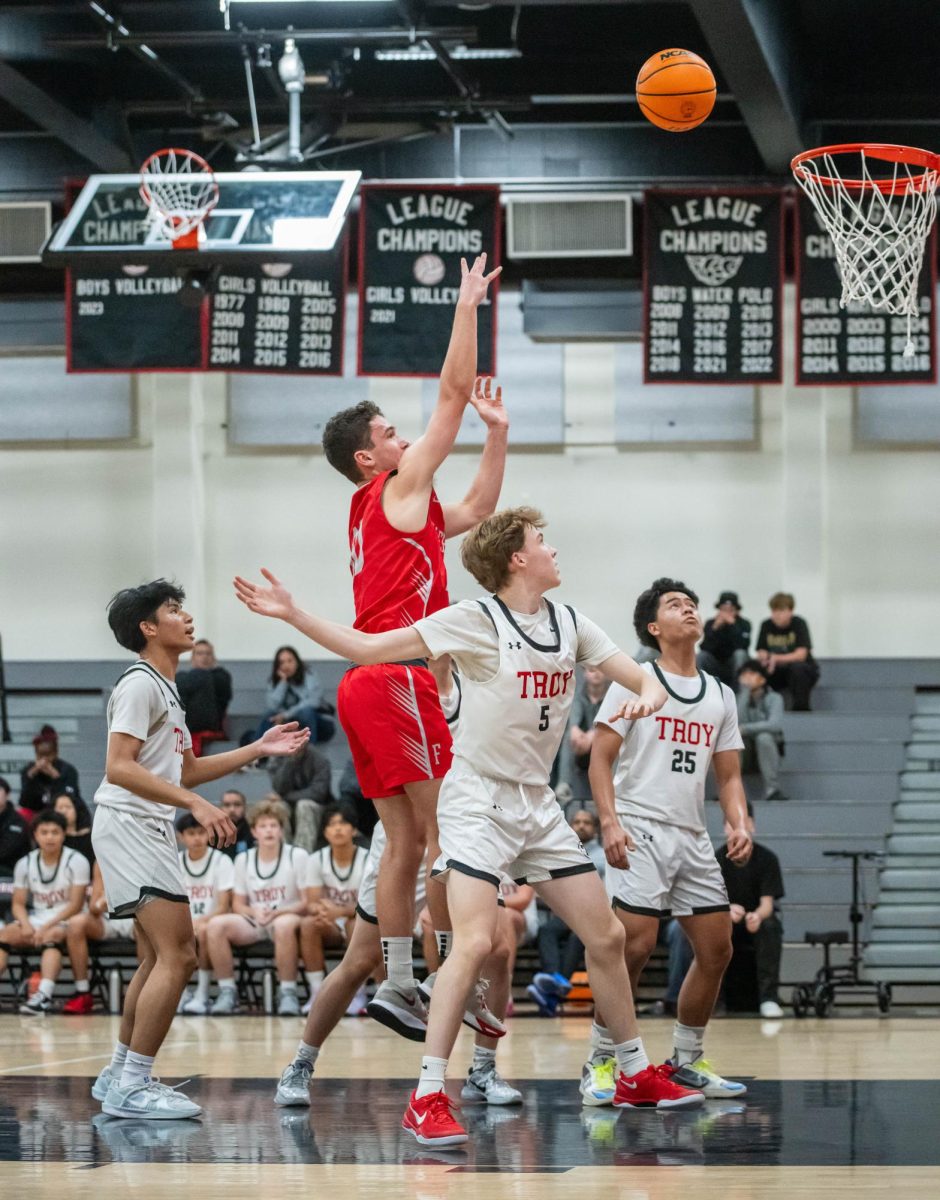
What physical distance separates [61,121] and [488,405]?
812cm

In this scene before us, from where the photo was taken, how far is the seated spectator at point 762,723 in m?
15.3

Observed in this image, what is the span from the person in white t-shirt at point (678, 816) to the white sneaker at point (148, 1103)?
1.56m

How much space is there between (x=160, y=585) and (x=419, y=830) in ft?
4.80

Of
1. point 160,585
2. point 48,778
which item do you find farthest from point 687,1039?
point 48,778

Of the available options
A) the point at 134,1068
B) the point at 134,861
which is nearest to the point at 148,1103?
the point at 134,1068

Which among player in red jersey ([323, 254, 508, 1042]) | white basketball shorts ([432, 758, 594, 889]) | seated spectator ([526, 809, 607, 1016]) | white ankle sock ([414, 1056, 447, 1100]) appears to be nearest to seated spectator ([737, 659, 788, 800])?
seated spectator ([526, 809, 607, 1016])

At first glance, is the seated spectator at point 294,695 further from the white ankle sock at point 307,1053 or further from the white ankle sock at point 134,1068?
the white ankle sock at point 134,1068

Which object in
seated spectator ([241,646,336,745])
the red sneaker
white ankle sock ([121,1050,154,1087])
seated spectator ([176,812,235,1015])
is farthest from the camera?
seated spectator ([241,646,336,745])

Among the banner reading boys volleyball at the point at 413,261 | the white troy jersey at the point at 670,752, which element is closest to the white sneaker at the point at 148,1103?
the white troy jersey at the point at 670,752

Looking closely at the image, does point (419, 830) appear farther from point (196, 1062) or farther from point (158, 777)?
point (196, 1062)

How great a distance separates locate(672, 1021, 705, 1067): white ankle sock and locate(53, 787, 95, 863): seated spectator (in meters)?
7.84

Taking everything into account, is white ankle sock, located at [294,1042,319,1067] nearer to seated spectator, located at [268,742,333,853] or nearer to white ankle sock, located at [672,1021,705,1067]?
white ankle sock, located at [672,1021,705,1067]

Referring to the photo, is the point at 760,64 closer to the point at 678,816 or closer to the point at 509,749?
the point at 678,816

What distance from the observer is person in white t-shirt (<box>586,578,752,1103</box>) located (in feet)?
22.1
